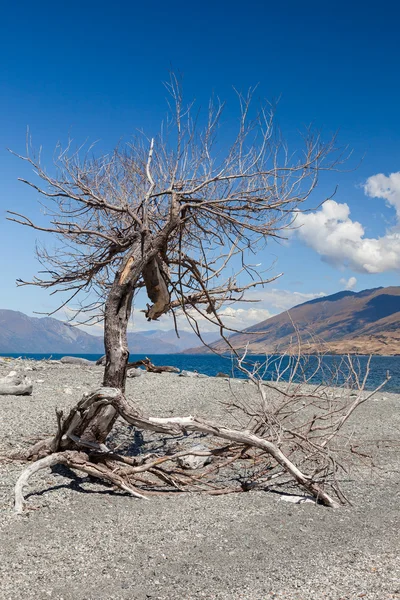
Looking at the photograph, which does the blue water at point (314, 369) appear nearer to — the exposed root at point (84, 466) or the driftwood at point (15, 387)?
the exposed root at point (84, 466)

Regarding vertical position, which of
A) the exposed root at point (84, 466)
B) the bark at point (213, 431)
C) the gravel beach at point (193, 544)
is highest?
the bark at point (213, 431)

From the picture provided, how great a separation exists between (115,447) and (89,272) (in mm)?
3676

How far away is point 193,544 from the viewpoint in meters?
5.97

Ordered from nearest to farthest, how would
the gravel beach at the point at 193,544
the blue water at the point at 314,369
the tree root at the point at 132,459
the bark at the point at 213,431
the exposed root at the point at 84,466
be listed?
the gravel beach at the point at 193,544 → the exposed root at the point at 84,466 → the bark at the point at 213,431 → the tree root at the point at 132,459 → the blue water at the point at 314,369

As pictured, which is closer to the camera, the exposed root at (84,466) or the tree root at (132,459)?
the exposed root at (84,466)

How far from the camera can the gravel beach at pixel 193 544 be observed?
487 cm

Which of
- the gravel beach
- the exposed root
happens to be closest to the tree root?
the exposed root

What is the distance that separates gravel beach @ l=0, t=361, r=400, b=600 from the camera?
4.87 m

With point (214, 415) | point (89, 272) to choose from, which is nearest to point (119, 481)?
point (89, 272)

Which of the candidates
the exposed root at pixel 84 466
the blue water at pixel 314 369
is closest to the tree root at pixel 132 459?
the exposed root at pixel 84 466

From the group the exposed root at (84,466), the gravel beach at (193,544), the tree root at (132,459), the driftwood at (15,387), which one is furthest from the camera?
the driftwood at (15,387)

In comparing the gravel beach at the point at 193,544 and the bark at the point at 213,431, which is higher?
the bark at the point at 213,431

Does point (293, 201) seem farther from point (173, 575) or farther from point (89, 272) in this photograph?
point (173, 575)

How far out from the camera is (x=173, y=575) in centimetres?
511
